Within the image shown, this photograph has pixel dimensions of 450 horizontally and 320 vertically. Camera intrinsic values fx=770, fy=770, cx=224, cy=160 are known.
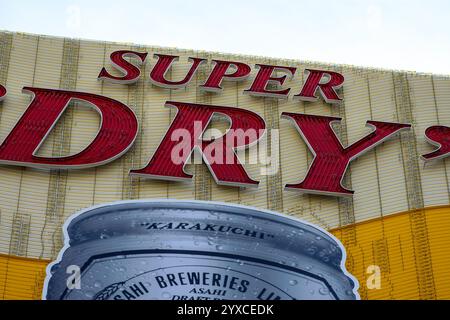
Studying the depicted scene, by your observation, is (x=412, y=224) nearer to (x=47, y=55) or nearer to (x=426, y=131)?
(x=426, y=131)

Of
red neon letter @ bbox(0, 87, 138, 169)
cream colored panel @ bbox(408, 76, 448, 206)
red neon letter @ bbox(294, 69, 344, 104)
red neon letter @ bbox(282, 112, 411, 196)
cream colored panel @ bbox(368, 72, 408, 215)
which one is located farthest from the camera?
red neon letter @ bbox(294, 69, 344, 104)

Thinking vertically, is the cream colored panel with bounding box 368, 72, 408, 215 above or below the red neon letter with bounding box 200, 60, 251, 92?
below

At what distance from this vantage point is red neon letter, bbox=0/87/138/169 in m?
15.6

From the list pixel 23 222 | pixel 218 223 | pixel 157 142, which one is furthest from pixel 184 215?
pixel 23 222

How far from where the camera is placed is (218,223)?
15195mm

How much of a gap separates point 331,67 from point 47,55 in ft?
21.5

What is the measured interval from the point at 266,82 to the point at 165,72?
2.30 meters

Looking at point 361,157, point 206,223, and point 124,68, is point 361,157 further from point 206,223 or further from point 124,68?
point 124,68

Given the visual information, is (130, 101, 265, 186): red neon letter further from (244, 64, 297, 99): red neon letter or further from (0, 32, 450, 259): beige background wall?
(244, 64, 297, 99): red neon letter

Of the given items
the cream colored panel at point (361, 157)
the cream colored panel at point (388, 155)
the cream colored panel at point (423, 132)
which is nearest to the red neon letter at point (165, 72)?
the cream colored panel at point (361, 157)

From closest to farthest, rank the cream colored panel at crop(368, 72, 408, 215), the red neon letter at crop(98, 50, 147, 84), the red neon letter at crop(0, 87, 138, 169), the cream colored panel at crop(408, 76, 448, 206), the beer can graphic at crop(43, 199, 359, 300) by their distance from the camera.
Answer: the beer can graphic at crop(43, 199, 359, 300), the red neon letter at crop(0, 87, 138, 169), the cream colored panel at crop(368, 72, 408, 215), the cream colored panel at crop(408, 76, 448, 206), the red neon letter at crop(98, 50, 147, 84)

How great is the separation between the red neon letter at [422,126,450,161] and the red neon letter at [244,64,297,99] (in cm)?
331

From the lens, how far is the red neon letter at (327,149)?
52.5ft

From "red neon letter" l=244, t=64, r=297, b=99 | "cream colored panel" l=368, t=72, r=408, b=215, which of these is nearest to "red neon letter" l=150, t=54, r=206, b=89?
"red neon letter" l=244, t=64, r=297, b=99
